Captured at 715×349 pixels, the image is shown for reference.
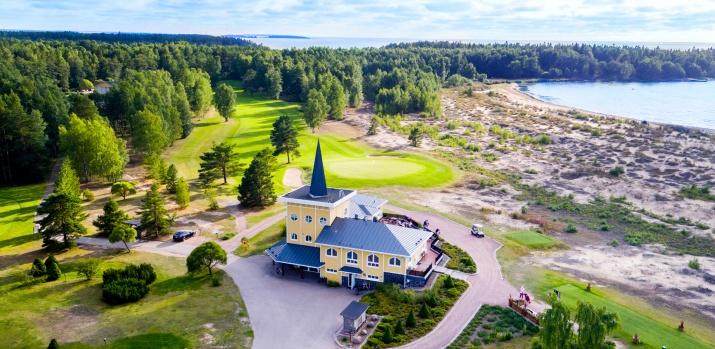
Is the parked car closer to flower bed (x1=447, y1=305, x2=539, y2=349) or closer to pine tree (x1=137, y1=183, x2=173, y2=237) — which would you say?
pine tree (x1=137, y1=183, x2=173, y2=237)

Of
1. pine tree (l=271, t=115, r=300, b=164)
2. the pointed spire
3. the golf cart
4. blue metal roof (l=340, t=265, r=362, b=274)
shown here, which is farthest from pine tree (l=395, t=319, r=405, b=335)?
pine tree (l=271, t=115, r=300, b=164)

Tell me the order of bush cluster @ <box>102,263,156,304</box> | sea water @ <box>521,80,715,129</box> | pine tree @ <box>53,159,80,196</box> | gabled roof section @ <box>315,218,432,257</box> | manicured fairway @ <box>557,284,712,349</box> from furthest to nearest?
sea water @ <box>521,80,715,129</box> → pine tree @ <box>53,159,80,196</box> → gabled roof section @ <box>315,218,432,257</box> → bush cluster @ <box>102,263,156,304</box> → manicured fairway @ <box>557,284,712,349</box>

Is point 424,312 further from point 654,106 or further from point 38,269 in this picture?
point 654,106

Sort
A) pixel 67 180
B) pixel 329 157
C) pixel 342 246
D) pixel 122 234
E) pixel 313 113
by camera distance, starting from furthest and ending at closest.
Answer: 1. pixel 313 113
2. pixel 329 157
3. pixel 67 180
4. pixel 122 234
5. pixel 342 246

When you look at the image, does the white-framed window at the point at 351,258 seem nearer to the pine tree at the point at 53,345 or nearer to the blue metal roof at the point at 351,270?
the blue metal roof at the point at 351,270

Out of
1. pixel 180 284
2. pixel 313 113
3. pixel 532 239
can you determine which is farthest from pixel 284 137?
pixel 532 239

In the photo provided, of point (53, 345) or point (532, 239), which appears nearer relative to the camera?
point (53, 345)

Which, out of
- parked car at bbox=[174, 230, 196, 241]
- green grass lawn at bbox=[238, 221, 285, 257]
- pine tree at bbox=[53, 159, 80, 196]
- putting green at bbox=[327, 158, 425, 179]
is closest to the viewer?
green grass lawn at bbox=[238, 221, 285, 257]
